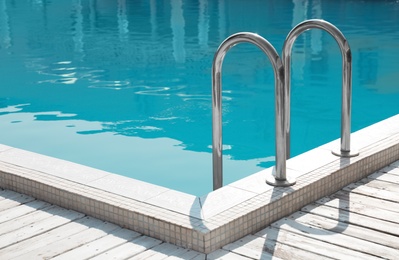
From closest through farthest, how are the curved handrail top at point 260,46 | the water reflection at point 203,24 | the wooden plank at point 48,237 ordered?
the wooden plank at point 48,237 → the curved handrail top at point 260,46 → the water reflection at point 203,24

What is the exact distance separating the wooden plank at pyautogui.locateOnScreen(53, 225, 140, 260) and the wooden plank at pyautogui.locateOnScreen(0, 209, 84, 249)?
309 mm

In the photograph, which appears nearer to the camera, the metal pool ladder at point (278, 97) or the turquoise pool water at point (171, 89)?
the metal pool ladder at point (278, 97)

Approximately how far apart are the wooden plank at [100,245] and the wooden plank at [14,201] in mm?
724

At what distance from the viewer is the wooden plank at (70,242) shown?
3.39 meters

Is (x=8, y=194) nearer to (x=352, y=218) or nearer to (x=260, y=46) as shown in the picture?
(x=260, y=46)

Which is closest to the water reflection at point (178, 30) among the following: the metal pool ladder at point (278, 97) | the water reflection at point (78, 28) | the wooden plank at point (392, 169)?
the water reflection at point (78, 28)

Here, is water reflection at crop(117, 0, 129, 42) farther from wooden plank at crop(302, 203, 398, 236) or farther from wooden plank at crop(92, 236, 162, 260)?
wooden plank at crop(92, 236, 162, 260)

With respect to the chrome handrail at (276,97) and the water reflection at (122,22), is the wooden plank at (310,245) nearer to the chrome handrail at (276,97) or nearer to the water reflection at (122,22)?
the chrome handrail at (276,97)

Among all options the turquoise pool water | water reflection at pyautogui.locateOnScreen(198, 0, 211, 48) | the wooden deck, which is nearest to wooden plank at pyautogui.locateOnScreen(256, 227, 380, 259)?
the wooden deck

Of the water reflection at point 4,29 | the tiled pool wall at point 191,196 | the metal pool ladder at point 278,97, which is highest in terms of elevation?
the metal pool ladder at point 278,97

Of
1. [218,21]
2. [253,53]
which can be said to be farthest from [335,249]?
[218,21]

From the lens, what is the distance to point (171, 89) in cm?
906

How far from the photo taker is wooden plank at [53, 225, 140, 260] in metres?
3.36

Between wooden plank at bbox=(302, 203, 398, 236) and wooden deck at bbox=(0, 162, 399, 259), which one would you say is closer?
wooden deck at bbox=(0, 162, 399, 259)
